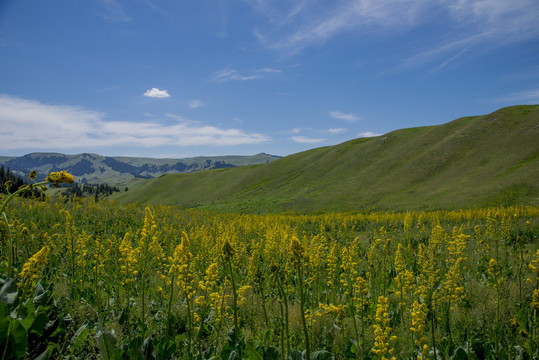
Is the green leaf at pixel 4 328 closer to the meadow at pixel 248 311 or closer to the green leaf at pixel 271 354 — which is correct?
the meadow at pixel 248 311

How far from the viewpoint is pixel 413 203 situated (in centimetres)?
3788

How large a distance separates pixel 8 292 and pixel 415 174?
5599 centimetres

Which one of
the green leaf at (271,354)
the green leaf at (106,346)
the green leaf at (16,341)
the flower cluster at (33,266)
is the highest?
the flower cluster at (33,266)

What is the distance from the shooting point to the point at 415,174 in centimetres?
5038

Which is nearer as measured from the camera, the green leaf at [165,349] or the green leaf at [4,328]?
the green leaf at [4,328]

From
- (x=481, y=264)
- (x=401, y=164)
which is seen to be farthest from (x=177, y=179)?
(x=481, y=264)

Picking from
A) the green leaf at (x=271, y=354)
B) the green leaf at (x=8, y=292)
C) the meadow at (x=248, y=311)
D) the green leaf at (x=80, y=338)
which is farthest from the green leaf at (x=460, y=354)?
the green leaf at (x=8, y=292)

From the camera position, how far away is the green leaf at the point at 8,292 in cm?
289

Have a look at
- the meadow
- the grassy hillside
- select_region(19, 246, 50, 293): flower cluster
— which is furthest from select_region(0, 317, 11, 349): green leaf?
the grassy hillside

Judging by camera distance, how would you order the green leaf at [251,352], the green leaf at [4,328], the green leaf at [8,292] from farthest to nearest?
the green leaf at [8,292] < the green leaf at [251,352] < the green leaf at [4,328]

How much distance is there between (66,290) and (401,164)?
201ft

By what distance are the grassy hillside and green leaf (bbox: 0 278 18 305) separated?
1516 inches

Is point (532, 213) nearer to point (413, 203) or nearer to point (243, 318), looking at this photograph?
point (413, 203)

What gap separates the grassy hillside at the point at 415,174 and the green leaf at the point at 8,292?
3851cm
